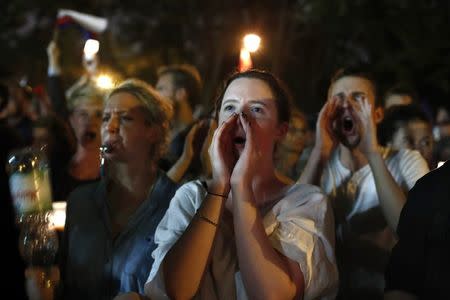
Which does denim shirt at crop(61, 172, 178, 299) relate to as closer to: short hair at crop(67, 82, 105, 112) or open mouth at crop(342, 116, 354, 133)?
open mouth at crop(342, 116, 354, 133)

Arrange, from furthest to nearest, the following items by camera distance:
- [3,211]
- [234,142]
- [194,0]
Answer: [194,0]
[234,142]
[3,211]

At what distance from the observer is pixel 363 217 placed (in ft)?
14.3

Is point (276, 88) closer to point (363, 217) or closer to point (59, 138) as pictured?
point (363, 217)

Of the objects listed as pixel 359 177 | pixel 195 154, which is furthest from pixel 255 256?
pixel 195 154

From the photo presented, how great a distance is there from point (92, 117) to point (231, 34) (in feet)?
54.7

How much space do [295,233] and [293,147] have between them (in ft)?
8.33

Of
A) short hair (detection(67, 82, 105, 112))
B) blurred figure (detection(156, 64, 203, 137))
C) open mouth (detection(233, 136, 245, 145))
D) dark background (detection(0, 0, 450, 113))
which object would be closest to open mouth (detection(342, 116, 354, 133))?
open mouth (detection(233, 136, 245, 145))

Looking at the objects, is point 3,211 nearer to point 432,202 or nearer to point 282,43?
point 432,202

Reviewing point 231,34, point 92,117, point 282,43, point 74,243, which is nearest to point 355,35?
point 282,43

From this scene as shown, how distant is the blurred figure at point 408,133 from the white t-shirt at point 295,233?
92.8 inches

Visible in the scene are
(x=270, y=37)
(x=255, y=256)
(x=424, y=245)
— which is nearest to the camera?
(x=424, y=245)

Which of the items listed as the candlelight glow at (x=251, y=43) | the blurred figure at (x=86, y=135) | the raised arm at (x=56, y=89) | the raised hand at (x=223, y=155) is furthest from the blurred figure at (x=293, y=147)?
the raised arm at (x=56, y=89)

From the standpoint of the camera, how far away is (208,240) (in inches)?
128

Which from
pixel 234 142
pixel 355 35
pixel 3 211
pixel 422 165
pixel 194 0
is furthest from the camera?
pixel 194 0
